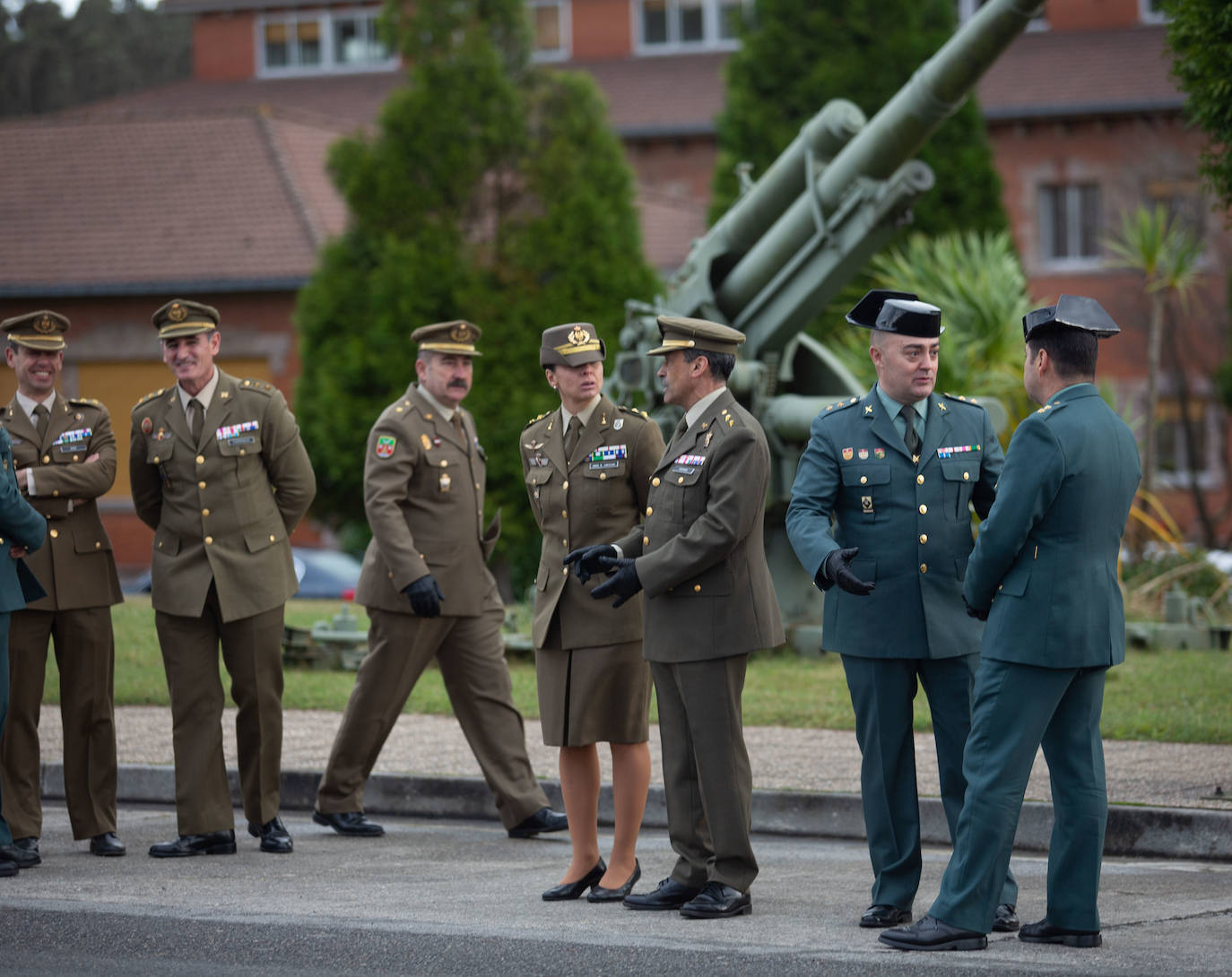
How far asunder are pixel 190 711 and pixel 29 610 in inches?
30.5

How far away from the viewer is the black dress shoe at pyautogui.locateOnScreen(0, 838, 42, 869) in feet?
24.3

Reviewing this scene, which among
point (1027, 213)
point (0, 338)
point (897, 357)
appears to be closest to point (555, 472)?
point (897, 357)

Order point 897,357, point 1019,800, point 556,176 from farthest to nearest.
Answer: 1. point 556,176
2. point 897,357
3. point 1019,800

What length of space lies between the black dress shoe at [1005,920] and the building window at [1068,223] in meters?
26.8

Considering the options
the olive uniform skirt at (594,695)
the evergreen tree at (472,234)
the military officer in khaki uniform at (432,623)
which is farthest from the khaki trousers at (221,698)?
the evergreen tree at (472,234)

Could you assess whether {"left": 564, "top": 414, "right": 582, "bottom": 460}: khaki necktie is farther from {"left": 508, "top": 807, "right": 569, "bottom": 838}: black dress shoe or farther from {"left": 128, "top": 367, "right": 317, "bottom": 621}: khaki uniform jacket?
{"left": 508, "top": 807, "right": 569, "bottom": 838}: black dress shoe

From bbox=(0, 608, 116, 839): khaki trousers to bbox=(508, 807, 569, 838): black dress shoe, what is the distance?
1.70 metres

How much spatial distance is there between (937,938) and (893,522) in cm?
132

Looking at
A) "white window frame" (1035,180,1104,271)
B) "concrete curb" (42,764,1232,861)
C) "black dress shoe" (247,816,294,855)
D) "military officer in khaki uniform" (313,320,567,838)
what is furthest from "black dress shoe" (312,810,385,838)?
"white window frame" (1035,180,1104,271)

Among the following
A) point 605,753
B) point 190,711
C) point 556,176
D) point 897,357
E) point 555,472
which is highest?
point 556,176

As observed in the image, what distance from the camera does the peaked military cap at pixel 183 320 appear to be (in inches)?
308

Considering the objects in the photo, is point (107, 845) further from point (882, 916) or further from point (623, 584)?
point (882, 916)

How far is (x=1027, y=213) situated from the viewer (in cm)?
3152

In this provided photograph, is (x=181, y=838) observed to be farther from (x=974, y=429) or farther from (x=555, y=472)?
(x=974, y=429)
